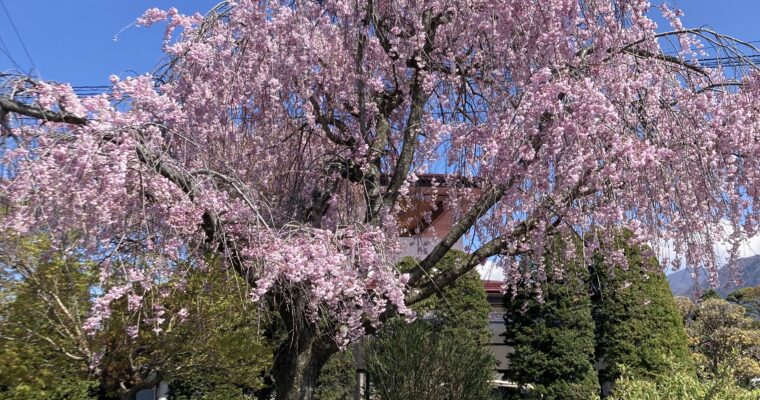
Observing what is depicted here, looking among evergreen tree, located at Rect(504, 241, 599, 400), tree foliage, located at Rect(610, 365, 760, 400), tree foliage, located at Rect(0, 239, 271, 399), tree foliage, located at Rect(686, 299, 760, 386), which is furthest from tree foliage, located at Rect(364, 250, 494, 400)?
tree foliage, located at Rect(686, 299, 760, 386)

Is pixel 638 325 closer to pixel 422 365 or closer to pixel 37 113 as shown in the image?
pixel 422 365

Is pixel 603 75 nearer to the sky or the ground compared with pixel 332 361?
nearer to the sky

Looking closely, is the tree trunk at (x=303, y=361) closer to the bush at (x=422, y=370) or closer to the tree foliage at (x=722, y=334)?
the bush at (x=422, y=370)

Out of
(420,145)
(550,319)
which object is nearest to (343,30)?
(420,145)

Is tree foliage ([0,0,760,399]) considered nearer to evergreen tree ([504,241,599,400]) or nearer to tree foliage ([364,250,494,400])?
tree foliage ([364,250,494,400])

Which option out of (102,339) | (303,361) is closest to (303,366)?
(303,361)

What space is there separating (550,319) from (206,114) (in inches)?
282

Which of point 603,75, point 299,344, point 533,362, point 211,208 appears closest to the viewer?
point 211,208

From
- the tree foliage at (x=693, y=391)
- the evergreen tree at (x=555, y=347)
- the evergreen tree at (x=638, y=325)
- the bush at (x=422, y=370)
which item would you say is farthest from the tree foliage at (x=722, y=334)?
the tree foliage at (x=693, y=391)

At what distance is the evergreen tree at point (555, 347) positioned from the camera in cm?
1035

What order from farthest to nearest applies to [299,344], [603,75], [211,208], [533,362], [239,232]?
[533,362] → [299,344] → [603,75] → [239,232] → [211,208]

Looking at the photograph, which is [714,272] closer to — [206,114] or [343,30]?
[343,30]

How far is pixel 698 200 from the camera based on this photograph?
17.5 ft

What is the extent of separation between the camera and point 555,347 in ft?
34.3
